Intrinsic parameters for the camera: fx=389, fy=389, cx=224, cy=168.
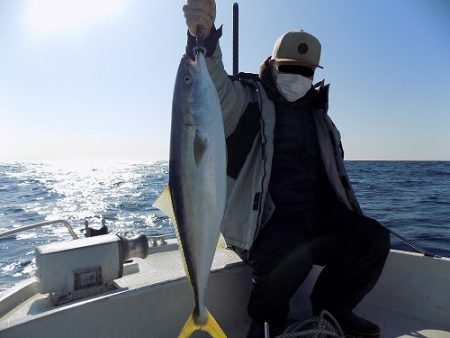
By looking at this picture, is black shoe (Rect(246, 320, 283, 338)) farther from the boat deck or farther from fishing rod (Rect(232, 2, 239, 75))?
fishing rod (Rect(232, 2, 239, 75))

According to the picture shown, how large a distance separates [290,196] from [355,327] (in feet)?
3.67

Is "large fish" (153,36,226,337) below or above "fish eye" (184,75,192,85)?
below

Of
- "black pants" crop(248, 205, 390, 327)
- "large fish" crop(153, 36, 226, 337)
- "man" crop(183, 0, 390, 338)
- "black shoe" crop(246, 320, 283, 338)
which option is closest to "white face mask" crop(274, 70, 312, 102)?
"man" crop(183, 0, 390, 338)

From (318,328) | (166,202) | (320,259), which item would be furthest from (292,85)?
(318,328)

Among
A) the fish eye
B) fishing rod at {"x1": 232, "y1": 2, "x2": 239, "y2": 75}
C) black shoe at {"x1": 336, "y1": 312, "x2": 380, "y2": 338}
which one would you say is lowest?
black shoe at {"x1": 336, "y1": 312, "x2": 380, "y2": 338}

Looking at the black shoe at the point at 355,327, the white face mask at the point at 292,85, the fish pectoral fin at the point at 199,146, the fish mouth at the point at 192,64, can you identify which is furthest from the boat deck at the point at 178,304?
the fish mouth at the point at 192,64

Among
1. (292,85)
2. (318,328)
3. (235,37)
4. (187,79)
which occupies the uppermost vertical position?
(235,37)

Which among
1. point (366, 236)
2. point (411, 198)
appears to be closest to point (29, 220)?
point (366, 236)

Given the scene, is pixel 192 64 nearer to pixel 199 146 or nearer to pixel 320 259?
pixel 199 146

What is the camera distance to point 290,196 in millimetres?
2977

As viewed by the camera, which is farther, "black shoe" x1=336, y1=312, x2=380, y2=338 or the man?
"black shoe" x1=336, y1=312, x2=380, y2=338

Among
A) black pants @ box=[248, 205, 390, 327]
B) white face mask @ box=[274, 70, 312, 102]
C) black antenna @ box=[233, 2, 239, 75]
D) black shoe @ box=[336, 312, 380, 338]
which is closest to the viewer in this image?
black pants @ box=[248, 205, 390, 327]

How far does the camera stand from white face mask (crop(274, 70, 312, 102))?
10.2ft

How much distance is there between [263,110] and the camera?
2.92 metres
